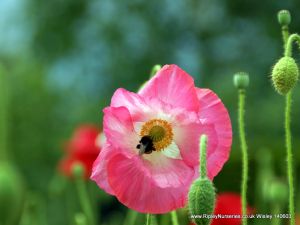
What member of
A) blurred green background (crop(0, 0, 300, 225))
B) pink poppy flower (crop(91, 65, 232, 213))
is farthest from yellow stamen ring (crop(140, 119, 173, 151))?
blurred green background (crop(0, 0, 300, 225))

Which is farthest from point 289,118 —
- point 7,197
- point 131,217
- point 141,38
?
point 141,38

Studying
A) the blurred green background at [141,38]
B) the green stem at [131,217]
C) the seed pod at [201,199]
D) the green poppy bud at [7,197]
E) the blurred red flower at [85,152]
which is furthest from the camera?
the blurred green background at [141,38]

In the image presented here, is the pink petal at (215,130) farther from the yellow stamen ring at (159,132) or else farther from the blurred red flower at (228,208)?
the blurred red flower at (228,208)

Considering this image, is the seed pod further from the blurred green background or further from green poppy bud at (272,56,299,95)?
the blurred green background

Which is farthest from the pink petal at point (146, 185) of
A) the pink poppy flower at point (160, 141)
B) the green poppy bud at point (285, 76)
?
the green poppy bud at point (285, 76)

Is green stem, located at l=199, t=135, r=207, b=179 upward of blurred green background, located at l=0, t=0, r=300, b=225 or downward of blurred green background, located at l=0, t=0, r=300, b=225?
downward

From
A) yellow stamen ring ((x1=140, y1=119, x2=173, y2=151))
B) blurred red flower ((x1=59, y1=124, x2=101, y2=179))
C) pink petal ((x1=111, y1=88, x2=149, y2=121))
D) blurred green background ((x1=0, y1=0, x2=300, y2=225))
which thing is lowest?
yellow stamen ring ((x1=140, y1=119, x2=173, y2=151))

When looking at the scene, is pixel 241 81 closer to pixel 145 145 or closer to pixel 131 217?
pixel 145 145

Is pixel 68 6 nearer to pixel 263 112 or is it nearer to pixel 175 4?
pixel 175 4
